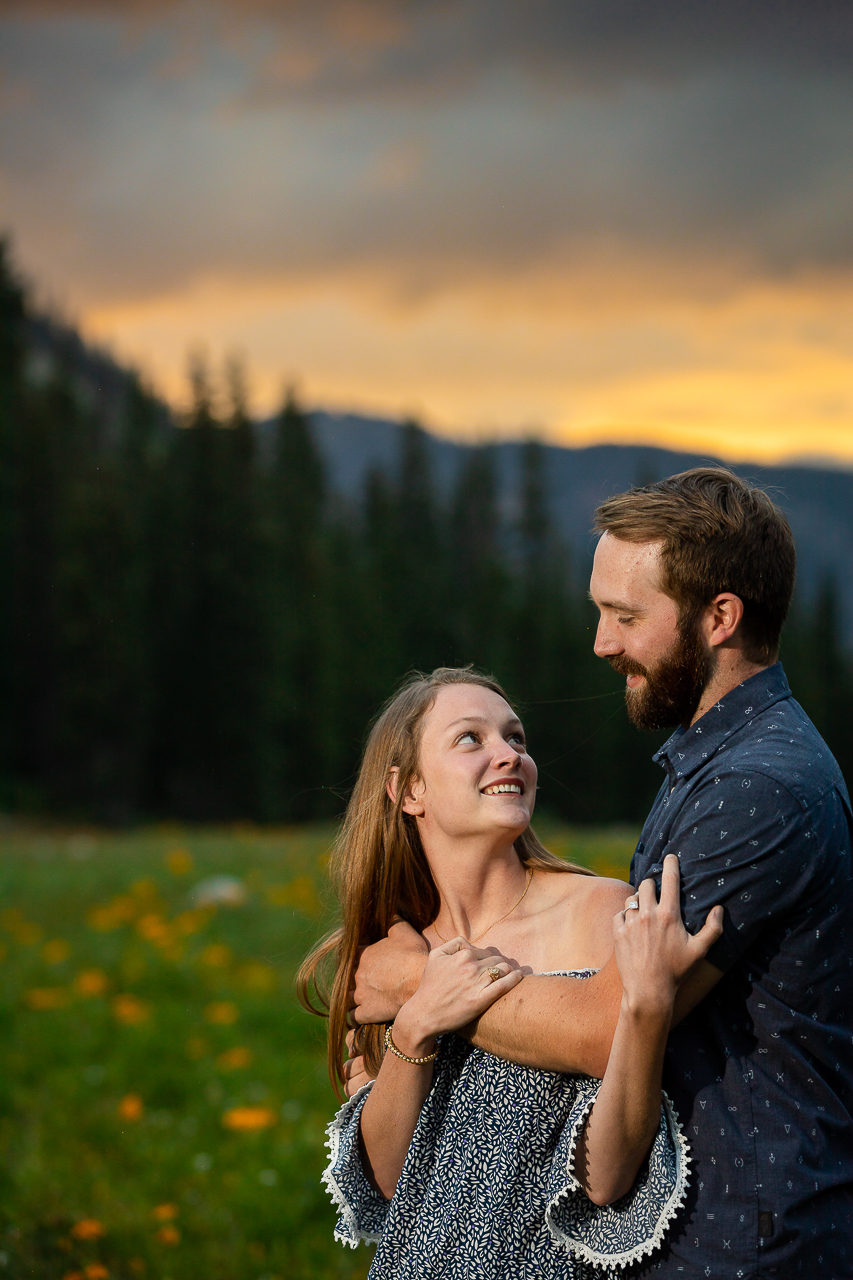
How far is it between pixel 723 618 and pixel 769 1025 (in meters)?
0.98

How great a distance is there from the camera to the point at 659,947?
9.03 ft

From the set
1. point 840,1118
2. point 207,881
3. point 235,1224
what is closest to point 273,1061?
point 235,1224

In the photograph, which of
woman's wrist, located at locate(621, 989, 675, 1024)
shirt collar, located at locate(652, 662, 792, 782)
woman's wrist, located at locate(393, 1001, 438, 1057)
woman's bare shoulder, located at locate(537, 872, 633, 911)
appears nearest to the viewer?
woman's wrist, located at locate(621, 989, 675, 1024)

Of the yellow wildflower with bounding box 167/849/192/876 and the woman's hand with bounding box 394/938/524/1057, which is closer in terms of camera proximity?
the woman's hand with bounding box 394/938/524/1057

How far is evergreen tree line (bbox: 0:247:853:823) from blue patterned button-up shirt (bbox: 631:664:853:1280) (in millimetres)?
37988

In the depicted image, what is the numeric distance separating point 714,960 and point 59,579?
4869 cm

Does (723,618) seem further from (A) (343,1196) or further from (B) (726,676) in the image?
(A) (343,1196)

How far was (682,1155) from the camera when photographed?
114 inches

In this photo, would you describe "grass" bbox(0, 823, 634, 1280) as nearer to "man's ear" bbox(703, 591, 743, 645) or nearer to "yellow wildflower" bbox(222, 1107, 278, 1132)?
"yellow wildflower" bbox(222, 1107, 278, 1132)

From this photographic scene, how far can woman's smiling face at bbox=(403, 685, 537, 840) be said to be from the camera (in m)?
3.46

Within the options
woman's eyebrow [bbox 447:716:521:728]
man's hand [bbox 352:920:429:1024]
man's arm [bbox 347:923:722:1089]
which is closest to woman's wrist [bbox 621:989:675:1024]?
man's arm [bbox 347:923:722:1089]

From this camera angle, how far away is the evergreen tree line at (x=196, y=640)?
47.8 meters

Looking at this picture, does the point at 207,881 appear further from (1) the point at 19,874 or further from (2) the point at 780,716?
(2) the point at 780,716

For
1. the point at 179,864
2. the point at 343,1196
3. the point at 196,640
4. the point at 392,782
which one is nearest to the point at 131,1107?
the point at 343,1196
